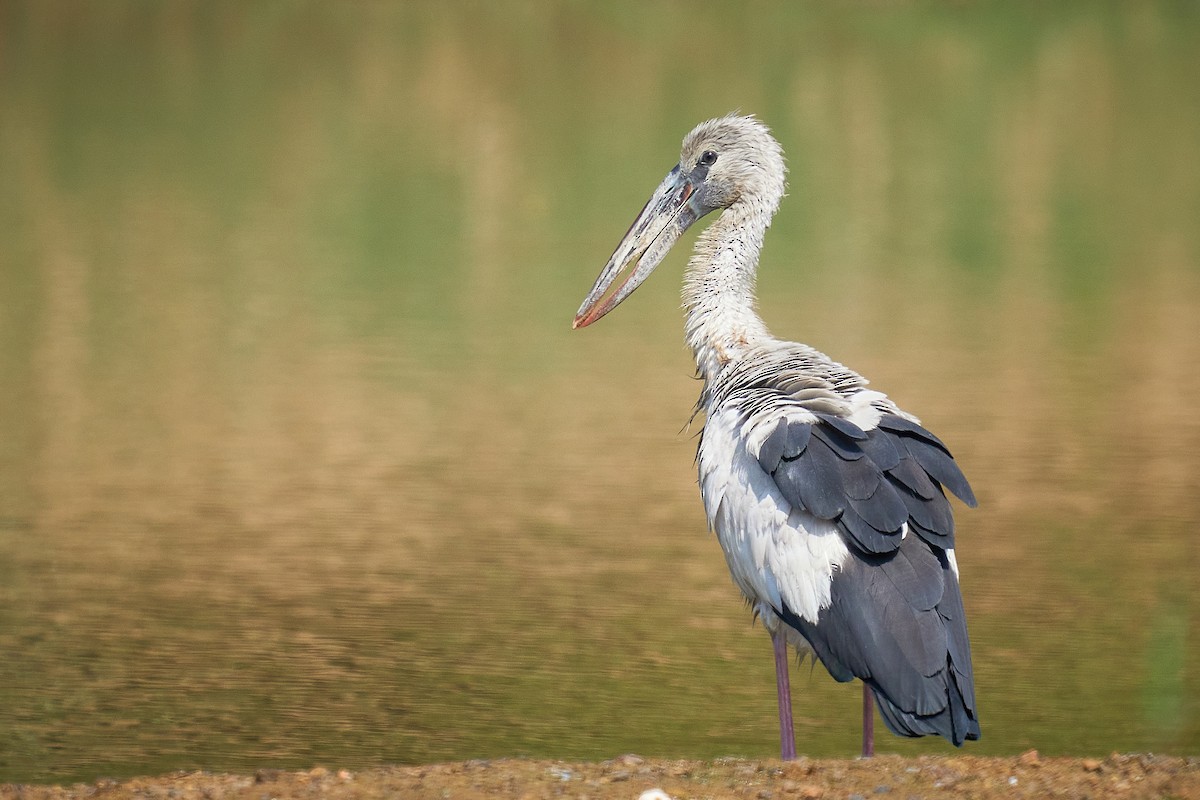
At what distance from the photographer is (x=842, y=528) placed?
6551 millimetres

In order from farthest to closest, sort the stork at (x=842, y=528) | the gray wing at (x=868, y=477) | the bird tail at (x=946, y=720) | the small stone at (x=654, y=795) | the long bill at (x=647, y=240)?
the long bill at (x=647, y=240) < the gray wing at (x=868, y=477) < the stork at (x=842, y=528) < the bird tail at (x=946, y=720) < the small stone at (x=654, y=795)

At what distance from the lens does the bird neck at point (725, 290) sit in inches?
311

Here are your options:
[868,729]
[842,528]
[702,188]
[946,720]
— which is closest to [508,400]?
[702,188]

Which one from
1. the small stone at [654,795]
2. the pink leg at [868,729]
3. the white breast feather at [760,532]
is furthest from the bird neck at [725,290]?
the small stone at [654,795]

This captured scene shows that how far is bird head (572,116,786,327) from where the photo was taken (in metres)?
8.44

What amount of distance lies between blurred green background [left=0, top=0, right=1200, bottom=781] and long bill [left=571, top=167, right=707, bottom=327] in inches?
62.6

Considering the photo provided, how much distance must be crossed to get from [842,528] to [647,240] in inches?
105

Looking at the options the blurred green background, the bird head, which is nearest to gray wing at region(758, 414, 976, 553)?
the blurred green background

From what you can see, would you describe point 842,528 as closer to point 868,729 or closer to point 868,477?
point 868,477

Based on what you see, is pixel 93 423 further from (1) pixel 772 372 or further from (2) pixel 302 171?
(2) pixel 302 171

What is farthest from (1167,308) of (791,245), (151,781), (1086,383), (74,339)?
(151,781)

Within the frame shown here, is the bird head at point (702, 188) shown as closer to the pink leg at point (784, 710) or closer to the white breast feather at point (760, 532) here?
the white breast feather at point (760, 532)

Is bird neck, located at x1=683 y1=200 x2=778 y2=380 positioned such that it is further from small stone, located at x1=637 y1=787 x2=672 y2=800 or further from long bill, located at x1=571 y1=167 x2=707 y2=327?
small stone, located at x1=637 y1=787 x2=672 y2=800

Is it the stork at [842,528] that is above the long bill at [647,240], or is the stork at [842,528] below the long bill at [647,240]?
below
